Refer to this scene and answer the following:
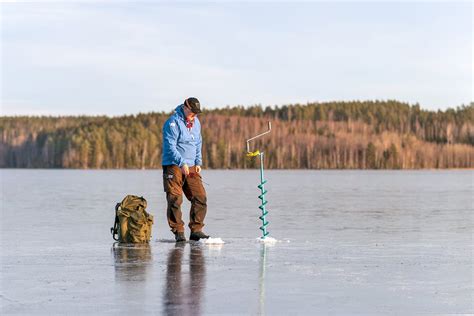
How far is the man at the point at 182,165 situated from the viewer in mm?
16781

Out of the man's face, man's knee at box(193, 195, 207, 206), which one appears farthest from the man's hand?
the man's face

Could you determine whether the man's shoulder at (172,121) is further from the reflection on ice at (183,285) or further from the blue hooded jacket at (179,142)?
the reflection on ice at (183,285)

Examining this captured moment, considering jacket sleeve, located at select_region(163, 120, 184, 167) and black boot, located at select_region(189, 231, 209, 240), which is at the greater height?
jacket sleeve, located at select_region(163, 120, 184, 167)

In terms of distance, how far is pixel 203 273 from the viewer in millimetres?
12312

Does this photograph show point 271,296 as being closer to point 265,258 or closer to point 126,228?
point 265,258

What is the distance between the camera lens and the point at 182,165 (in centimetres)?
1675

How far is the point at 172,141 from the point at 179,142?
29cm

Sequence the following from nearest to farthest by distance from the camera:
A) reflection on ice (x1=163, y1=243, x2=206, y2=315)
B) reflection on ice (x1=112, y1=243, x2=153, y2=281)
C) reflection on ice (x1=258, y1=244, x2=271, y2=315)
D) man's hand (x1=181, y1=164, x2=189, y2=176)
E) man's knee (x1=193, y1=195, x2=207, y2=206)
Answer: reflection on ice (x1=163, y1=243, x2=206, y2=315) → reflection on ice (x1=258, y1=244, x2=271, y2=315) → reflection on ice (x1=112, y1=243, x2=153, y2=281) → man's hand (x1=181, y1=164, x2=189, y2=176) → man's knee (x1=193, y1=195, x2=207, y2=206)

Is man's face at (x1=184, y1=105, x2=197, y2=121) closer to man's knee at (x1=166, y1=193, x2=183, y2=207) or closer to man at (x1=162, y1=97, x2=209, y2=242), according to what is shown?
man at (x1=162, y1=97, x2=209, y2=242)

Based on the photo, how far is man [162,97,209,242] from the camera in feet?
55.1

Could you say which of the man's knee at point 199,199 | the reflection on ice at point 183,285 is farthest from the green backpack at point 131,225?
the reflection on ice at point 183,285

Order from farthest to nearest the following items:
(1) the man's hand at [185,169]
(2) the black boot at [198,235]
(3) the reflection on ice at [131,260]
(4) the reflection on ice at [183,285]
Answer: (2) the black boot at [198,235]
(1) the man's hand at [185,169]
(3) the reflection on ice at [131,260]
(4) the reflection on ice at [183,285]

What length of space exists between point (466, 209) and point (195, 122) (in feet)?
55.1

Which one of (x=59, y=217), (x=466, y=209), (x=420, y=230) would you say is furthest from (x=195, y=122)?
(x=466, y=209)
